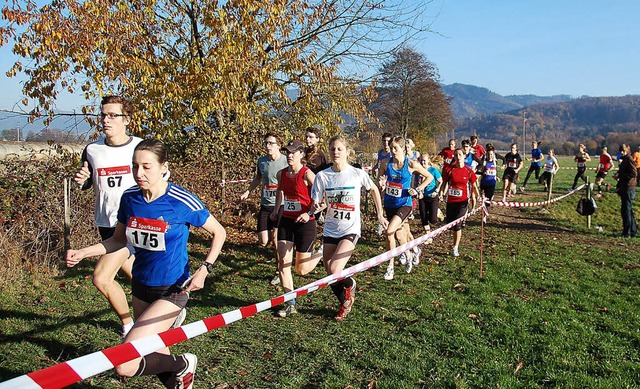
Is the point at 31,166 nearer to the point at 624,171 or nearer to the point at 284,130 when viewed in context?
the point at 284,130

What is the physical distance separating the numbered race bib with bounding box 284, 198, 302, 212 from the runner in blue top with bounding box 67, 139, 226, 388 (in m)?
2.65

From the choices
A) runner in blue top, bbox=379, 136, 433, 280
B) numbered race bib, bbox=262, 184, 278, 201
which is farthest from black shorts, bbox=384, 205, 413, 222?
numbered race bib, bbox=262, 184, 278, 201

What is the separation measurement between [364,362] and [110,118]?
10.6 ft

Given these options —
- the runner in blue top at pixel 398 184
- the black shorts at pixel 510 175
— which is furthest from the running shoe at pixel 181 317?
the black shorts at pixel 510 175

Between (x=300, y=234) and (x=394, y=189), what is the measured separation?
86.8 inches

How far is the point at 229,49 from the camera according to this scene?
9.53 m

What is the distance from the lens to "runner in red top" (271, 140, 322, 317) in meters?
6.09

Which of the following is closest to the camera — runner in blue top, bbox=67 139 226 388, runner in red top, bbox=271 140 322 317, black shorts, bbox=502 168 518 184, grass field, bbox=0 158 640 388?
runner in blue top, bbox=67 139 226 388

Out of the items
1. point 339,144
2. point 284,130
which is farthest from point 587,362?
point 284,130

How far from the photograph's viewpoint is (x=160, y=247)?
11.3 ft

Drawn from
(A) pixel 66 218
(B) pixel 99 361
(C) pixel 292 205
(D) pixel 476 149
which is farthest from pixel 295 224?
(D) pixel 476 149

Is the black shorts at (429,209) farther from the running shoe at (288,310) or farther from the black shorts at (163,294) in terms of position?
the black shorts at (163,294)

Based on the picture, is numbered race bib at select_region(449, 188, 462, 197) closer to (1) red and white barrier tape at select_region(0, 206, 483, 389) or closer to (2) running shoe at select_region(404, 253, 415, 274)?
(2) running shoe at select_region(404, 253, 415, 274)

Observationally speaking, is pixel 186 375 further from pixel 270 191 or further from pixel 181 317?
pixel 270 191
